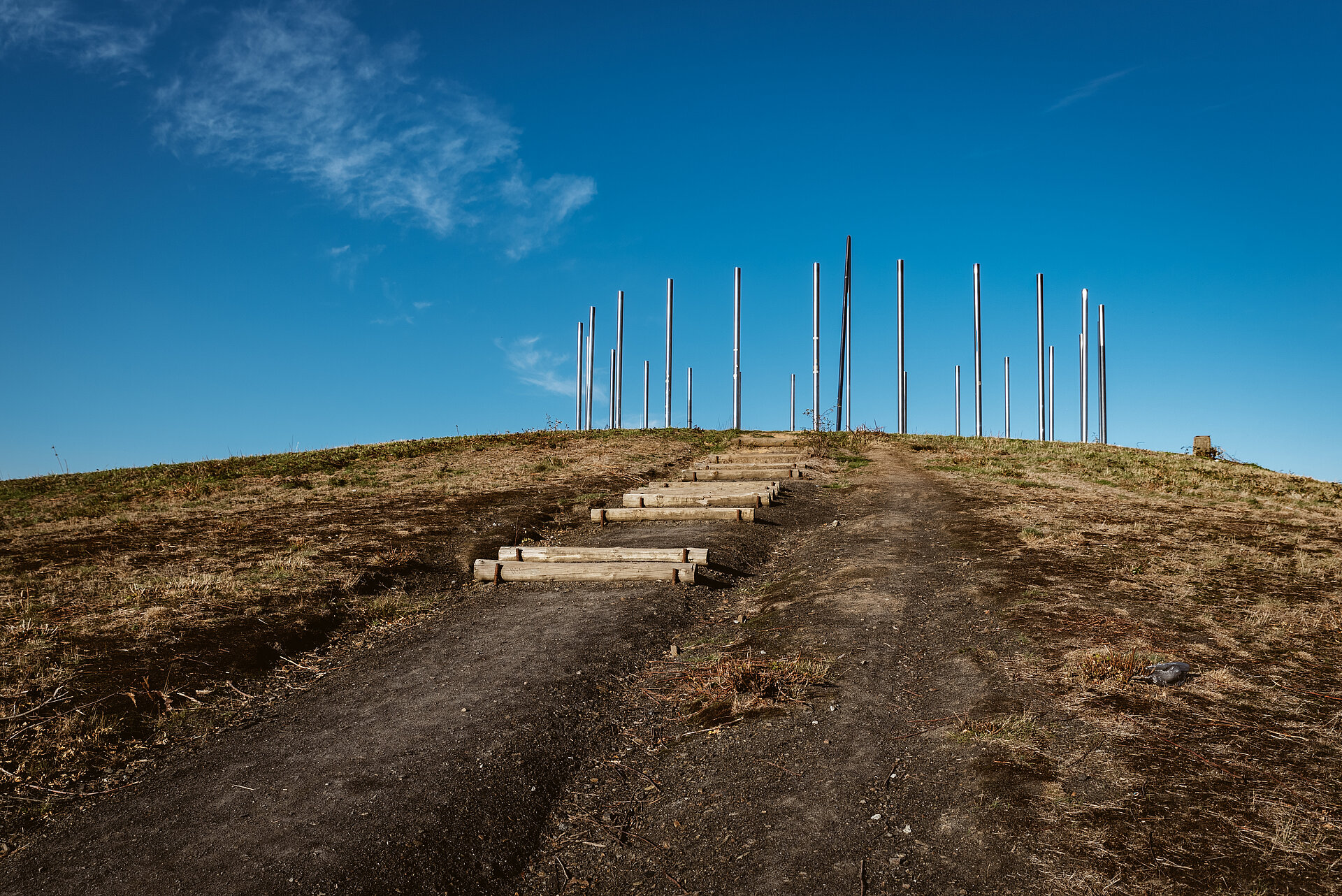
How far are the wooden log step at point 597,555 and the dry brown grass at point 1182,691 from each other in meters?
3.95

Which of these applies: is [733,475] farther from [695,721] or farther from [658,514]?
[695,721]

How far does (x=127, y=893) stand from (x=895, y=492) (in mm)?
15272

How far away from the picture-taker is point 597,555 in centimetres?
1081

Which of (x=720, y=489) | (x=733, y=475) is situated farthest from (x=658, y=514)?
(x=733, y=475)

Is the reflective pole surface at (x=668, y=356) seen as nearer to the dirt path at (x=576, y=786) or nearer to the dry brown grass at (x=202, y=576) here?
the dry brown grass at (x=202, y=576)

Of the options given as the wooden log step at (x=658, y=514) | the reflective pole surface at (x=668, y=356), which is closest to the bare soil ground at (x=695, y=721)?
the wooden log step at (x=658, y=514)

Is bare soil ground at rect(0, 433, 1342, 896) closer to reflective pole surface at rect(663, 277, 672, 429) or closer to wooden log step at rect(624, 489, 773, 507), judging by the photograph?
wooden log step at rect(624, 489, 773, 507)

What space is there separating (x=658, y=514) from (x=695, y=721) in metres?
8.25

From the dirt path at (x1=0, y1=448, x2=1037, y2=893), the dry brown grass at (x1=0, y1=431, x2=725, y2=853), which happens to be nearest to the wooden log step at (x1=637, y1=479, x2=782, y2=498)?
the dry brown grass at (x1=0, y1=431, x2=725, y2=853)

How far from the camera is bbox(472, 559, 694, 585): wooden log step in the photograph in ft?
34.0

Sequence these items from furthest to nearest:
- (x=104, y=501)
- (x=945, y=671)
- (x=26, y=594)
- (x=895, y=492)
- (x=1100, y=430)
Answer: (x=1100, y=430), (x=104, y=501), (x=895, y=492), (x=26, y=594), (x=945, y=671)

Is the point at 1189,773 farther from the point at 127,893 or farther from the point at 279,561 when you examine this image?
the point at 279,561

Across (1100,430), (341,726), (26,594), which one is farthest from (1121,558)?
(1100,430)

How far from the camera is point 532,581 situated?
10633 millimetres
